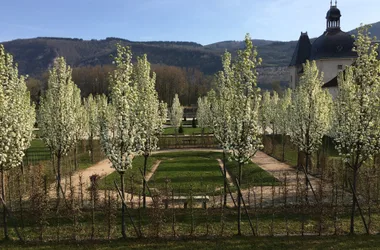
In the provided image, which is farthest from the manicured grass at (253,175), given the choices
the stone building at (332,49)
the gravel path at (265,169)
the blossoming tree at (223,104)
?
the stone building at (332,49)

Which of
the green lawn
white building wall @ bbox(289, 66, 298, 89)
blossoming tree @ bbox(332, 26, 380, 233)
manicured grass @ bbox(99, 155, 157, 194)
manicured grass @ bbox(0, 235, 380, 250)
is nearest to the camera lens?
manicured grass @ bbox(0, 235, 380, 250)

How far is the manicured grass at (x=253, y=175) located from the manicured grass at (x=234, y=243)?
6.52 m

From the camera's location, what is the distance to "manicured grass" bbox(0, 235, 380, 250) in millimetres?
10062

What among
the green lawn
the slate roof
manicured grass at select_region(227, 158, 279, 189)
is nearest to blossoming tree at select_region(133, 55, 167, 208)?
the green lawn

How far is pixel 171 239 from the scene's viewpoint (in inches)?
421

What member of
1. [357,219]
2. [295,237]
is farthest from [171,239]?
[357,219]

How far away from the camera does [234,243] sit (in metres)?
10.4

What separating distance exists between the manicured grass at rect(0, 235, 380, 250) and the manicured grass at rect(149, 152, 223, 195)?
3.38m

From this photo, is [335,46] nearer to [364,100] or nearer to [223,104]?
[223,104]

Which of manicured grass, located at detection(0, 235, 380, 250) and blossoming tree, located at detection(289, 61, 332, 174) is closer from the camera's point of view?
manicured grass, located at detection(0, 235, 380, 250)

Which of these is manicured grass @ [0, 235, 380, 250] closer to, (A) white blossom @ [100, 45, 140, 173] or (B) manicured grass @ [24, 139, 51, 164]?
(A) white blossom @ [100, 45, 140, 173]

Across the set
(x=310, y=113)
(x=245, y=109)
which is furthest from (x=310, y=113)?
(x=245, y=109)

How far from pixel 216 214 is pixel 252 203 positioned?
2.62 m

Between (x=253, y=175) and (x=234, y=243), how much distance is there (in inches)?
404
